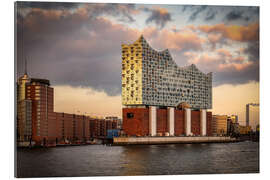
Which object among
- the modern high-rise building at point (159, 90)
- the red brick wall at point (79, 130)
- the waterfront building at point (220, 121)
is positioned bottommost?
the red brick wall at point (79, 130)

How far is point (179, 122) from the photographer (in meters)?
35.1

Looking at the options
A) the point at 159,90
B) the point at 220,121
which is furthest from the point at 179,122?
the point at 220,121

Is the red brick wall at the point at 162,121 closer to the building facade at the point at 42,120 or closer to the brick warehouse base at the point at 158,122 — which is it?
the brick warehouse base at the point at 158,122

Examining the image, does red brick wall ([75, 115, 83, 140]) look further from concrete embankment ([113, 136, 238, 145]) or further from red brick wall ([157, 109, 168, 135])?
concrete embankment ([113, 136, 238, 145])

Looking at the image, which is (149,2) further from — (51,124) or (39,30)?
(51,124)

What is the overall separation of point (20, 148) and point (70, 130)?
91.7 feet

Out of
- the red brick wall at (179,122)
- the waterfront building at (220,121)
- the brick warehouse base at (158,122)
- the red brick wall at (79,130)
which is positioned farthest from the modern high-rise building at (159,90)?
the red brick wall at (79,130)

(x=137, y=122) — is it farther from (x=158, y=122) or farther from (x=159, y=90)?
(x=159, y=90)

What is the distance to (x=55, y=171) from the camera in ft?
48.6

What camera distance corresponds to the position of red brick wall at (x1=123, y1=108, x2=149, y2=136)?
31.8 meters

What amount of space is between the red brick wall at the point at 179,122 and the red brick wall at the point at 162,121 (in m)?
0.74

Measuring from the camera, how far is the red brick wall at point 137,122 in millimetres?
31828

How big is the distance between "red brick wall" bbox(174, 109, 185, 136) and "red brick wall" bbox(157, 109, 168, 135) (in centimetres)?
74

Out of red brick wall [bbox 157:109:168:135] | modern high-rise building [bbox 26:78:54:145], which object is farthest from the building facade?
red brick wall [bbox 157:109:168:135]
